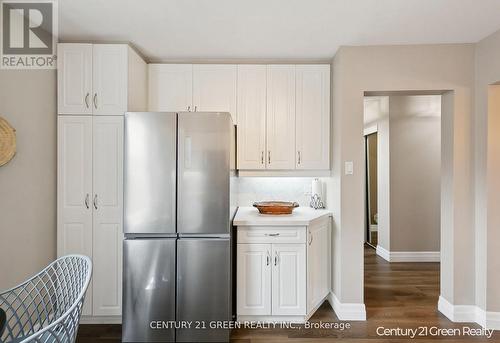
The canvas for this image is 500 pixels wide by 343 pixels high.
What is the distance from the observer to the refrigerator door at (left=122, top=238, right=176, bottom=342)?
2316mm

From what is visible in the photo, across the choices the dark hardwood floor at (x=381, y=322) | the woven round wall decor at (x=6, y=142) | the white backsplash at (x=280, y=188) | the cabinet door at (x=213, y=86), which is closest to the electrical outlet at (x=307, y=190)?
the white backsplash at (x=280, y=188)

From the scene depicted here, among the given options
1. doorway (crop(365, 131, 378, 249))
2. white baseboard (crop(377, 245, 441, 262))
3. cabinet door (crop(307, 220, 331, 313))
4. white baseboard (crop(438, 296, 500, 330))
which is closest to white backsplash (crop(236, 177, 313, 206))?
cabinet door (crop(307, 220, 331, 313))

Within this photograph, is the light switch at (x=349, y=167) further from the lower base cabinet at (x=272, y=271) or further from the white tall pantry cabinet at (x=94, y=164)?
the white tall pantry cabinet at (x=94, y=164)

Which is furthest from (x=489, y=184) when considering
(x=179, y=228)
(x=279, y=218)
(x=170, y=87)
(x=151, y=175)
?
(x=170, y=87)

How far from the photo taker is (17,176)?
2.25 metres

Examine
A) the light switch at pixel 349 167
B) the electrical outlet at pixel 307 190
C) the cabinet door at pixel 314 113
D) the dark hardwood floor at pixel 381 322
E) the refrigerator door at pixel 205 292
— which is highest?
the cabinet door at pixel 314 113

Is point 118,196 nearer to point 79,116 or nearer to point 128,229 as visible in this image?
point 128,229

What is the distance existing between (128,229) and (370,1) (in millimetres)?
2456

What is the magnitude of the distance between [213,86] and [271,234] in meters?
1.63

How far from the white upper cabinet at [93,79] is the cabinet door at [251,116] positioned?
1.11m

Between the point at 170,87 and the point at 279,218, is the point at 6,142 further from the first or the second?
the point at 279,218

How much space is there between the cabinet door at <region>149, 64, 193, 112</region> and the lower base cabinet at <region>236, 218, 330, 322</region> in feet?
4.79

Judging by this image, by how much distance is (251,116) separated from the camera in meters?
3.10

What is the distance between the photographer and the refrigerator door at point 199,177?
2.32 metres
